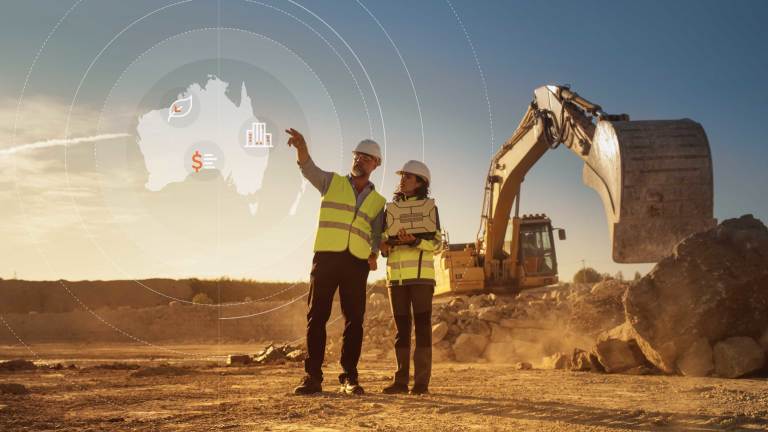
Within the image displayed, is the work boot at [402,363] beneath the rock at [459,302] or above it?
beneath

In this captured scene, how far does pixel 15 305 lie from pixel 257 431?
40.2 m

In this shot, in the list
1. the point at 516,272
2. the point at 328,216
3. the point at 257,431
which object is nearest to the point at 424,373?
the point at 328,216

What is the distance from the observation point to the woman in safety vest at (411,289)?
6.92m

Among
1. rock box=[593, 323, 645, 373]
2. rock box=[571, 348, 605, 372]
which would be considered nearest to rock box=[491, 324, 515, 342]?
rock box=[571, 348, 605, 372]

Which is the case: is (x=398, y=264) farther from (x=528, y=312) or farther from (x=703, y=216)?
(x=528, y=312)

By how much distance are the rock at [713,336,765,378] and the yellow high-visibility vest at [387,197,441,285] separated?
3.74 m

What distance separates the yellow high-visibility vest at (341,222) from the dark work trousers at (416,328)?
564mm

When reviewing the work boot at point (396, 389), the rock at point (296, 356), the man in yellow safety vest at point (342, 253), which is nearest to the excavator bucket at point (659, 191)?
the work boot at point (396, 389)

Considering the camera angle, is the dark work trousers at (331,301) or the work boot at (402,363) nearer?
the dark work trousers at (331,301)

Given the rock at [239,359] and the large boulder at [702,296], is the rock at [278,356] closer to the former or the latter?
the rock at [239,359]

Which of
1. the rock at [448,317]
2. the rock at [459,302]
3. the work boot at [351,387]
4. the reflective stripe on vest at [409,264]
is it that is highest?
the reflective stripe on vest at [409,264]

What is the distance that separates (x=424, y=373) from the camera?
22.6 ft

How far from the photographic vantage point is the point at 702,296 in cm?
853

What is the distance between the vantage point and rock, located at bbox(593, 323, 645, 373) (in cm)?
922
